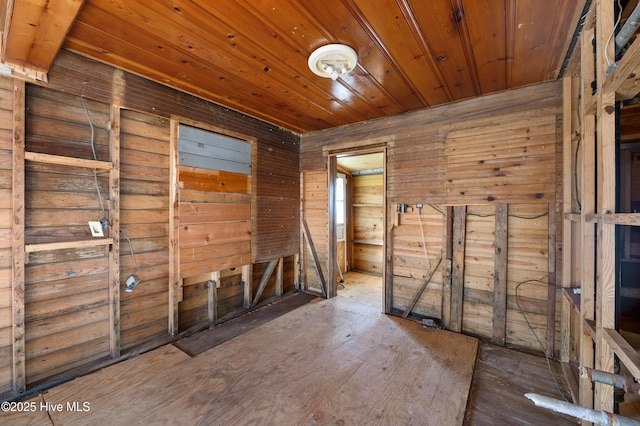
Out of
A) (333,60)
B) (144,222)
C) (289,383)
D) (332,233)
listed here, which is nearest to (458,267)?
(332,233)

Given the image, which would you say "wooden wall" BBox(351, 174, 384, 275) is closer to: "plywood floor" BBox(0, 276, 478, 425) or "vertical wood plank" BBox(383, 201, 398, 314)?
"vertical wood plank" BBox(383, 201, 398, 314)

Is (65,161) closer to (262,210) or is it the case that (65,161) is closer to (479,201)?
(262,210)

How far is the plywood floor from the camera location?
1627mm

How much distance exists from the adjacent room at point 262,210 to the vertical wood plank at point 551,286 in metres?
0.02

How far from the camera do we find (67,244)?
1.95 metres

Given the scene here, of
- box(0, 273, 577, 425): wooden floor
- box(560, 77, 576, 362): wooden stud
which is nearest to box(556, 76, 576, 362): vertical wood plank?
box(560, 77, 576, 362): wooden stud

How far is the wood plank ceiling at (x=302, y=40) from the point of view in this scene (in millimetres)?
1500

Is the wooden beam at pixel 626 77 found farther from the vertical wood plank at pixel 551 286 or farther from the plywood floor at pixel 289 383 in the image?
the plywood floor at pixel 289 383

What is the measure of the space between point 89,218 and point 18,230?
40 centimetres

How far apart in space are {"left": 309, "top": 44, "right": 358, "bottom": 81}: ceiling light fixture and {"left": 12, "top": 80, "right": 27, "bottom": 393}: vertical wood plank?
6.80 ft

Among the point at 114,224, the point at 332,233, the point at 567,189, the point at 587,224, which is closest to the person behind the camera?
the point at 587,224

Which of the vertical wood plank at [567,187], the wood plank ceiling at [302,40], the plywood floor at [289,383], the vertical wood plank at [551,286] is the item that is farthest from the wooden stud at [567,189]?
the plywood floor at [289,383]

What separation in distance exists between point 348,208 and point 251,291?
2.99 meters

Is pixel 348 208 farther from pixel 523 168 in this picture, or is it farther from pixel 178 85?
pixel 178 85
